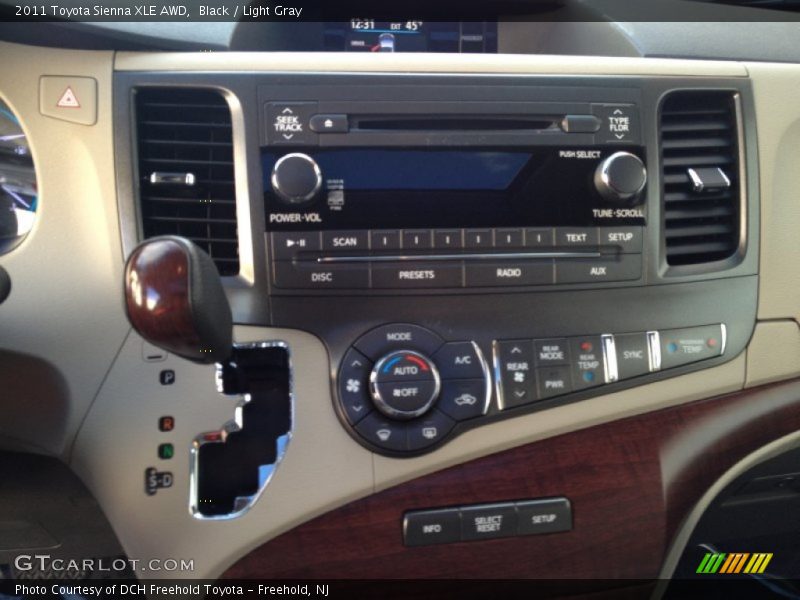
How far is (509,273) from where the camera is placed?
1.34 metres

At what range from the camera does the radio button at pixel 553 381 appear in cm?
132

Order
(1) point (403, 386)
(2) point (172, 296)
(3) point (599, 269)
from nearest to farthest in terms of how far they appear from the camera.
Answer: (2) point (172, 296), (1) point (403, 386), (3) point (599, 269)

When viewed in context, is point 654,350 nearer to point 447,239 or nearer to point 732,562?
point 447,239

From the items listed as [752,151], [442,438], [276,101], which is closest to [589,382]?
[442,438]

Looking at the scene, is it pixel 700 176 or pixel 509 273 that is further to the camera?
pixel 700 176

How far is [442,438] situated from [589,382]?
0.90ft

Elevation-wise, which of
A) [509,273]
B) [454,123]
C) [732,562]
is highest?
[454,123]

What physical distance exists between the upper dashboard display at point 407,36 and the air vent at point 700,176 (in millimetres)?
458

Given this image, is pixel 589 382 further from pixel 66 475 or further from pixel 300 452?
pixel 66 475

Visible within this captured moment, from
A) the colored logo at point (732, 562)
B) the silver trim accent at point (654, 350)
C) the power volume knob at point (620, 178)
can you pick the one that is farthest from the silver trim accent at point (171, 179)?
the colored logo at point (732, 562)

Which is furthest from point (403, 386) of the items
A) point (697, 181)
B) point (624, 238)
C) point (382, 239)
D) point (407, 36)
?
point (407, 36)

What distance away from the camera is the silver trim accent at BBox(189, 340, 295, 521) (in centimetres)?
126

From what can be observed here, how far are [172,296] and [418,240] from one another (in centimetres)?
45

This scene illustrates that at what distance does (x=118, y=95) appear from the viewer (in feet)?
4.29
